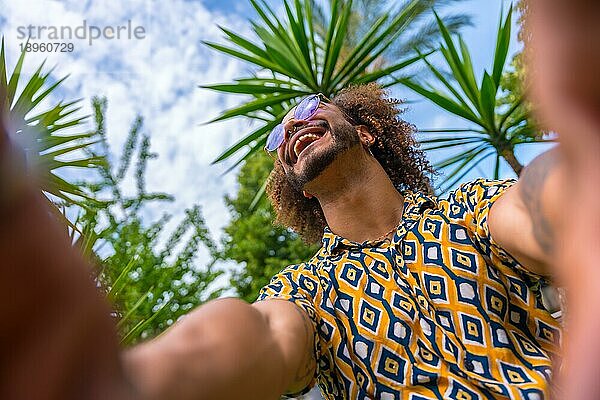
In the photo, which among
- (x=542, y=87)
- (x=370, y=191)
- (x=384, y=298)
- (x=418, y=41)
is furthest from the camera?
(x=418, y=41)

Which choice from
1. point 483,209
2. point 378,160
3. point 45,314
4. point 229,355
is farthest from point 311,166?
point 45,314

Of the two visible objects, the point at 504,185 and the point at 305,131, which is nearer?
the point at 504,185

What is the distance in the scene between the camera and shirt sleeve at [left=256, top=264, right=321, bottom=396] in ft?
4.31

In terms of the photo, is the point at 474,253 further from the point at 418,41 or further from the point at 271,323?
the point at 418,41

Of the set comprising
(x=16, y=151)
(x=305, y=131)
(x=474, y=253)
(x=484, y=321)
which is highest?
(x=16, y=151)

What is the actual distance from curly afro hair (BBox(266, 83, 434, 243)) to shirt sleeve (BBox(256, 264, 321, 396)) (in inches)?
37.7

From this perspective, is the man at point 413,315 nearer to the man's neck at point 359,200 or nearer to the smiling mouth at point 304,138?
the man's neck at point 359,200

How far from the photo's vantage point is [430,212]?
1538 millimetres

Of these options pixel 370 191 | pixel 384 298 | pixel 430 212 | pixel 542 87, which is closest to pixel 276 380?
pixel 384 298

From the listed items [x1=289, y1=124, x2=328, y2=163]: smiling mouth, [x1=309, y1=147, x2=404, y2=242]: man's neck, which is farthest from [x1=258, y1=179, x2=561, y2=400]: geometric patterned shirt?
[x1=289, y1=124, x2=328, y2=163]: smiling mouth

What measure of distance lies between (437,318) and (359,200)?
0.52 meters

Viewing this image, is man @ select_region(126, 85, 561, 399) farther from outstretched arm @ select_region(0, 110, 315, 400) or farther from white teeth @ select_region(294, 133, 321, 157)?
outstretched arm @ select_region(0, 110, 315, 400)

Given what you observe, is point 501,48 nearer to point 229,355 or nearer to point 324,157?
point 324,157

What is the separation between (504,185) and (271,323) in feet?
1.92
